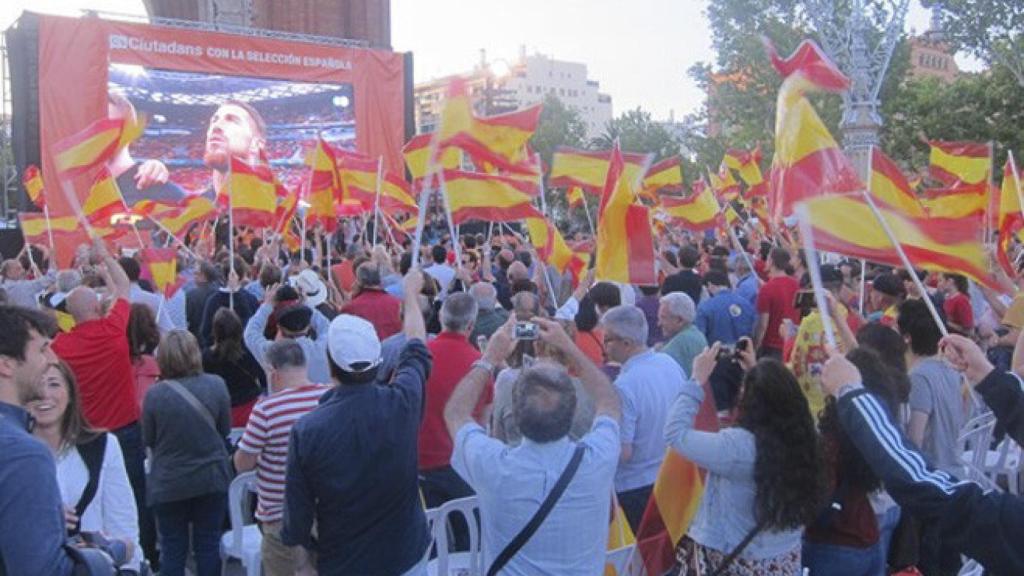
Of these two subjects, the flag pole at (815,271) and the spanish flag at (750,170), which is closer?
the flag pole at (815,271)

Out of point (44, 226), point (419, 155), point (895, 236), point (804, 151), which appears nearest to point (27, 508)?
point (804, 151)

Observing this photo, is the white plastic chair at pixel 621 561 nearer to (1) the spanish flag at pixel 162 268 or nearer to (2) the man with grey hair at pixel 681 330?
(2) the man with grey hair at pixel 681 330

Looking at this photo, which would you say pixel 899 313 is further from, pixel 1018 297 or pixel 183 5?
pixel 183 5

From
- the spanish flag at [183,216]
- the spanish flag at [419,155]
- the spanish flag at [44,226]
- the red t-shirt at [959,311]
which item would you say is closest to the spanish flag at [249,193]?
the spanish flag at [183,216]

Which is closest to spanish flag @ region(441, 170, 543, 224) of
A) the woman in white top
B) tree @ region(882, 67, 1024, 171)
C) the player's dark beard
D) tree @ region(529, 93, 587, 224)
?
the woman in white top

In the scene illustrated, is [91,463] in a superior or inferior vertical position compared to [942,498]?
inferior

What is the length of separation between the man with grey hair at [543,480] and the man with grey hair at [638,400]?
4.41 feet

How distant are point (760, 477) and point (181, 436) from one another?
3164 mm

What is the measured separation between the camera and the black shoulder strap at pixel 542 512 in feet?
11.1

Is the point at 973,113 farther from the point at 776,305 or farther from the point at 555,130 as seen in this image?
the point at 555,130

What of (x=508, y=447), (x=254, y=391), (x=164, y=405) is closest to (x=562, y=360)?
(x=508, y=447)

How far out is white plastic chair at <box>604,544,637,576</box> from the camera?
4309 millimetres

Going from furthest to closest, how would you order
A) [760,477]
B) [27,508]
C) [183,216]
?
[183,216], [760,477], [27,508]

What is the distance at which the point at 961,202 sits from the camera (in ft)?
31.8
